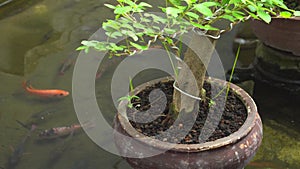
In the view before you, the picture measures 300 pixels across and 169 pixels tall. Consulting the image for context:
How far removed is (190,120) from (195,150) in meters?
0.21

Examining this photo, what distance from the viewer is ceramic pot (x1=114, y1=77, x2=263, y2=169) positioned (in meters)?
1.31

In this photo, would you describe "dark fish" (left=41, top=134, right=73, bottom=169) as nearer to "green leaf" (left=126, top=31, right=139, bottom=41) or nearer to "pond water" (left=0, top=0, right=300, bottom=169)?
"pond water" (left=0, top=0, right=300, bottom=169)

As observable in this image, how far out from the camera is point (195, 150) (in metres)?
1.30

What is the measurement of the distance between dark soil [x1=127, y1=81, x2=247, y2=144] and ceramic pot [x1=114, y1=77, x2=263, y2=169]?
7 cm

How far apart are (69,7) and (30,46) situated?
1.88ft

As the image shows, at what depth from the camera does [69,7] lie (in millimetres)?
3168

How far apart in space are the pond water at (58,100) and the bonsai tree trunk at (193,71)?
0.53 m

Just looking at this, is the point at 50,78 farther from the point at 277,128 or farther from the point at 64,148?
the point at 277,128

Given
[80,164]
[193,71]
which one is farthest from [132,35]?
[80,164]

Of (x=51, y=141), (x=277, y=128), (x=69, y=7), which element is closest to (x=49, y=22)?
(x=69, y=7)

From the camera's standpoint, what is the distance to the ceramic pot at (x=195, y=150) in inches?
51.4

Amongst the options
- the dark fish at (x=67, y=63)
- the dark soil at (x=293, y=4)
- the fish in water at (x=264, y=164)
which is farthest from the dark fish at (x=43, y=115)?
the dark soil at (x=293, y=4)

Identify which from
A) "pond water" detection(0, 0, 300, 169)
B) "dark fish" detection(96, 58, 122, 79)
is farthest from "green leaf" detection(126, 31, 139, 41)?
"dark fish" detection(96, 58, 122, 79)

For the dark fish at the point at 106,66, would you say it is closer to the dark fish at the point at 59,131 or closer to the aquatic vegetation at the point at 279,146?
the dark fish at the point at 59,131
